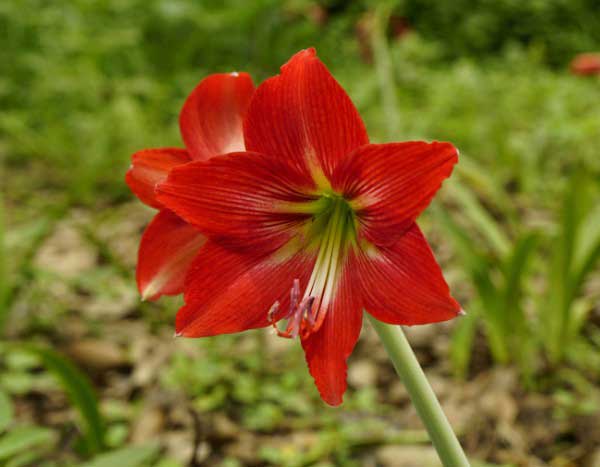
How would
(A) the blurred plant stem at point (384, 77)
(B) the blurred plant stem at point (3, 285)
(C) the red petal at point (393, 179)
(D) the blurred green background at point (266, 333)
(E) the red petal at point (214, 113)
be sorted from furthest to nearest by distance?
(A) the blurred plant stem at point (384, 77), (B) the blurred plant stem at point (3, 285), (D) the blurred green background at point (266, 333), (E) the red petal at point (214, 113), (C) the red petal at point (393, 179)

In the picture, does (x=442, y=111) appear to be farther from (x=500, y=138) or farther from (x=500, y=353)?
(x=500, y=353)

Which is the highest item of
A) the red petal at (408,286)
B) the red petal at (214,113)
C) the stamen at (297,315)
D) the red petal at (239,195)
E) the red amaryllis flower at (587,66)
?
the red petal at (214,113)

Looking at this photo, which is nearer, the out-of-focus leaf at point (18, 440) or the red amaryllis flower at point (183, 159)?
the red amaryllis flower at point (183, 159)

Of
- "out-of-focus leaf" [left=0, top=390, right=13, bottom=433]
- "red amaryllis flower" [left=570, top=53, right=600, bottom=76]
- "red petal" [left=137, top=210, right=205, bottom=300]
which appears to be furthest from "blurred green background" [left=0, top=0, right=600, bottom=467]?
"red petal" [left=137, top=210, right=205, bottom=300]

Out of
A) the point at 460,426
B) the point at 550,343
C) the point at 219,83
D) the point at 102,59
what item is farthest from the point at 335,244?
the point at 102,59

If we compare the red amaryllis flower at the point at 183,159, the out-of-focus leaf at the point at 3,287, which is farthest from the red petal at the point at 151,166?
the out-of-focus leaf at the point at 3,287

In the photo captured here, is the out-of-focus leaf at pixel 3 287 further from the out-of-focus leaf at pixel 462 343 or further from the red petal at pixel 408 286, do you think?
the red petal at pixel 408 286

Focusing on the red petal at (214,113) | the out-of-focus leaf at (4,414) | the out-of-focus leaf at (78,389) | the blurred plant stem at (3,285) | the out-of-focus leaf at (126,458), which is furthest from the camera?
the blurred plant stem at (3,285)
